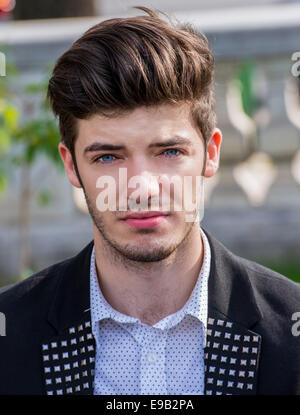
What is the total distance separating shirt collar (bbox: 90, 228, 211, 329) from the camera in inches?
124

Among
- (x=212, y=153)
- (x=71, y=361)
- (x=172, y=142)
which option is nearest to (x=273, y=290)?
Answer: (x=212, y=153)

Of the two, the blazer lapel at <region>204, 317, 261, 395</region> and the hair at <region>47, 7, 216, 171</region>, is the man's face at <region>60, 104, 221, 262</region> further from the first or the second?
the blazer lapel at <region>204, 317, 261, 395</region>

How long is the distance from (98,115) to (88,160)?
7.6 inches


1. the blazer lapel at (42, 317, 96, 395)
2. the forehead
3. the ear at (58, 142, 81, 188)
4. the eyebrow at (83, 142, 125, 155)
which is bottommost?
the blazer lapel at (42, 317, 96, 395)

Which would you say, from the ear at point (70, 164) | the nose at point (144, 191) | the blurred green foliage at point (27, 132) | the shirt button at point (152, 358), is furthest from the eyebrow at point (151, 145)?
the blurred green foliage at point (27, 132)

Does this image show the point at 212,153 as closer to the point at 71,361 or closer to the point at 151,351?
the point at 151,351

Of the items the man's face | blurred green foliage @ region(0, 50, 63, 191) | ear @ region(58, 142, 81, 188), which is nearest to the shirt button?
the man's face

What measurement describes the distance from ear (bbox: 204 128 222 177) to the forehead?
27 centimetres

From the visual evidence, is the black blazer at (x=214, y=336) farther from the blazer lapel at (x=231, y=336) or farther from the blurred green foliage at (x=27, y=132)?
the blurred green foliage at (x=27, y=132)

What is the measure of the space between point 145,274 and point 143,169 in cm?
48

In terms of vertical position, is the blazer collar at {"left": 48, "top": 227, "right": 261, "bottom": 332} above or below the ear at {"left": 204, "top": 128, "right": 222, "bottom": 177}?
below

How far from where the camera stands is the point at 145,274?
320 centimetres

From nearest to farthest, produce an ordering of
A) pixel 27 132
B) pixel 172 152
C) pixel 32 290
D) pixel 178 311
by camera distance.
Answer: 1. pixel 172 152
2. pixel 178 311
3. pixel 32 290
4. pixel 27 132
